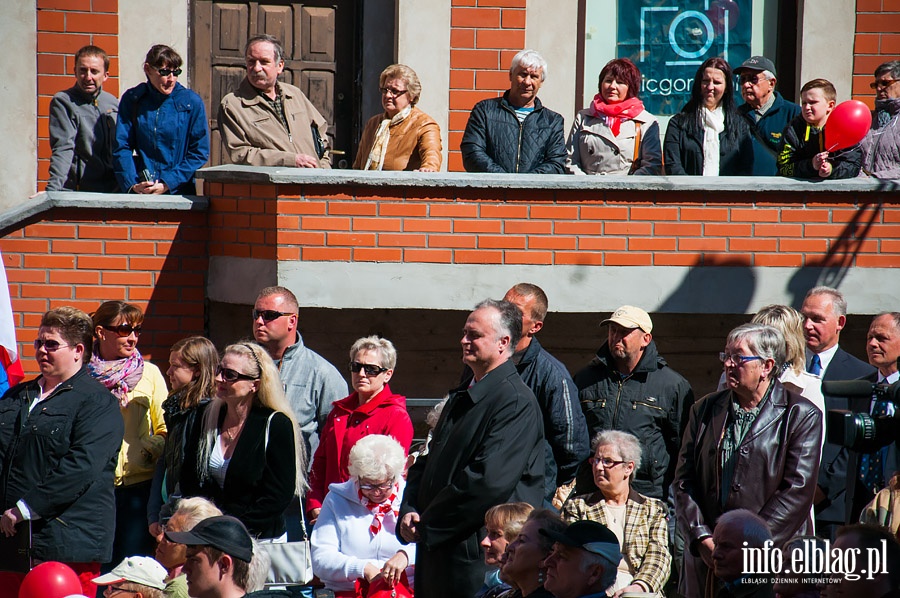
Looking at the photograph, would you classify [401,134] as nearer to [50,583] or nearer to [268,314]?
[268,314]

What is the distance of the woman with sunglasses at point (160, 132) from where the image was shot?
8.14 metres

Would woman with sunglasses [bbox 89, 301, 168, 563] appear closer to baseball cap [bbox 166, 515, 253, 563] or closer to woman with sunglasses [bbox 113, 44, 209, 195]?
woman with sunglasses [bbox 113, 44, 209, 195]

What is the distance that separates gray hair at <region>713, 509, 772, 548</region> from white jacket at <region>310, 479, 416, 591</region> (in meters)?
1.48

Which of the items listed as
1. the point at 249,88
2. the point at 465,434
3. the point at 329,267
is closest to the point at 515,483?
the point at 465,434

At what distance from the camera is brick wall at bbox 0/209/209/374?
7812mm

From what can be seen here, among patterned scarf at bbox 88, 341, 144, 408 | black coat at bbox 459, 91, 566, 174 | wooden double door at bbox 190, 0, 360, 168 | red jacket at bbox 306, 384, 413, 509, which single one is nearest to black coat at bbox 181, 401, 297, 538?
red jacket at bbox 306, 384, 413, 509

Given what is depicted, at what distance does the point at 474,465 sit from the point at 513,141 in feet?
11.3

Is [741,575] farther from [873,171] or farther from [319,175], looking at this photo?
[873,171]

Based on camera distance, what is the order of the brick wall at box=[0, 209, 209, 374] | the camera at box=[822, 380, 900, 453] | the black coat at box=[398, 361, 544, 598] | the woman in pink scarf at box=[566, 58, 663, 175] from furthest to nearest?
the woman in pink scarf at box=[566, 58, 663, 175]
the brick wall at box=[0, 209, 209, 374]
the black coat at box=[398, 361, 544, 598]
the camera at box=[822, 380, 900, 453]

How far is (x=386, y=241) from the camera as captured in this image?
24.7 feet

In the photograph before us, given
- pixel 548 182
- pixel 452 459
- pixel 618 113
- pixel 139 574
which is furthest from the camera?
pixel 618 113

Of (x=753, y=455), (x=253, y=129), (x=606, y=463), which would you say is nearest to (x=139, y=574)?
(x=606, y=463)

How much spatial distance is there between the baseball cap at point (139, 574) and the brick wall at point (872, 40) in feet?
24.2

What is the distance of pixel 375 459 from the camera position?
5.45 meters
